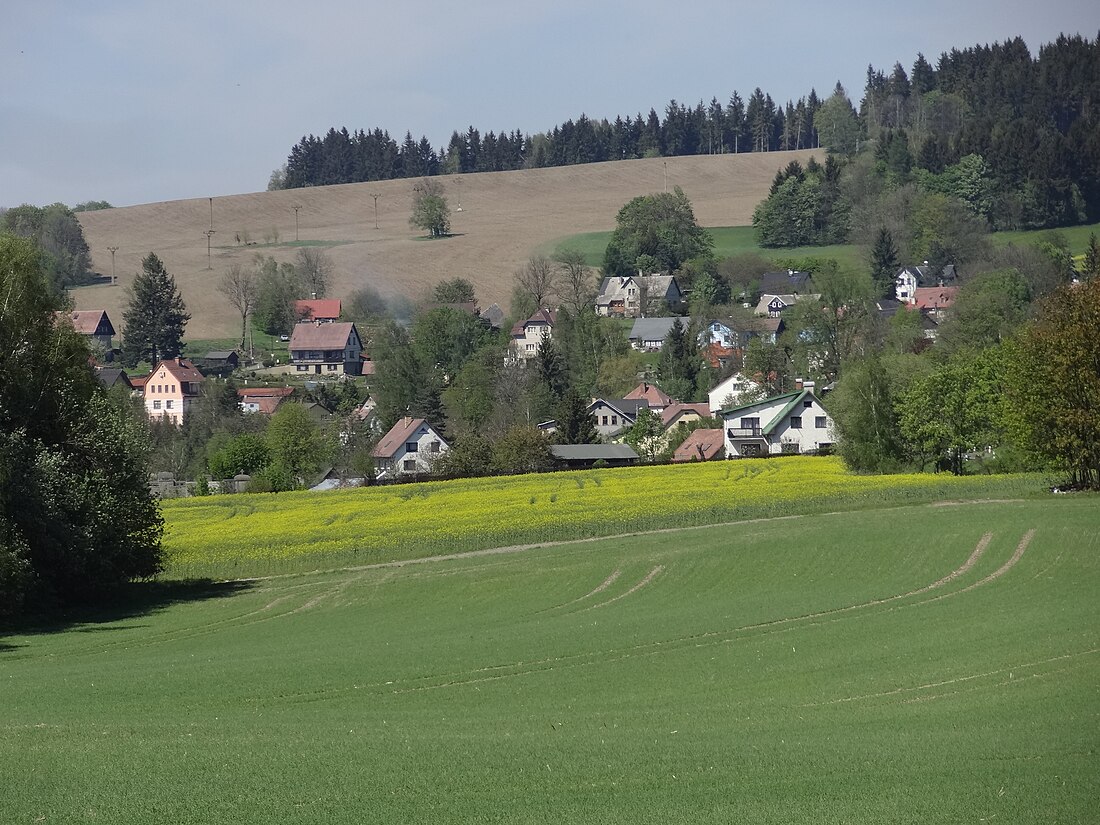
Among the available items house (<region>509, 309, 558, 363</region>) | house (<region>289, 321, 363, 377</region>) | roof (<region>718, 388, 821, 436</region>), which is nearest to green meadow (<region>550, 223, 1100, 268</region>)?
house (<region>509, 309, 558, 363</region>)

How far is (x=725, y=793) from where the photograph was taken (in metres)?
15.6

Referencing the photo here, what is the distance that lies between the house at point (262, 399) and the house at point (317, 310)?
36.1 m

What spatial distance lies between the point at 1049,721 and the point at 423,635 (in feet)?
60.9

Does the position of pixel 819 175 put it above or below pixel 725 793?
above

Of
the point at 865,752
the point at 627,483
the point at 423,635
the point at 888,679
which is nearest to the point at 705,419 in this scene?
the point at 627,483

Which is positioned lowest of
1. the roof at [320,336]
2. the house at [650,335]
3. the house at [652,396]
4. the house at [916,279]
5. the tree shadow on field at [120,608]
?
the tree shadow on field at [120,608]

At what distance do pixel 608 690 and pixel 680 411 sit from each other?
93.2 m

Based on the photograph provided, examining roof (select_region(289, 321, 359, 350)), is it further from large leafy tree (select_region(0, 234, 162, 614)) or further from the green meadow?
large leafy tree (select_region(0, 234, 162, 614))

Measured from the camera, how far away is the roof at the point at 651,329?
15350 cm

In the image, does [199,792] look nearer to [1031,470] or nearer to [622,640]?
[622,640]

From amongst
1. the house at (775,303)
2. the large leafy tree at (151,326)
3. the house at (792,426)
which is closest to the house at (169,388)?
the large leafy tree at (151,326)

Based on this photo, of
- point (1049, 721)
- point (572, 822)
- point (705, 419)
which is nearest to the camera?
point (572, 822)

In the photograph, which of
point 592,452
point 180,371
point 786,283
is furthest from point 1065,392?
point 786,283

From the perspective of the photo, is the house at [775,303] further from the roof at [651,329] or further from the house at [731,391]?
the house at [731,391]
